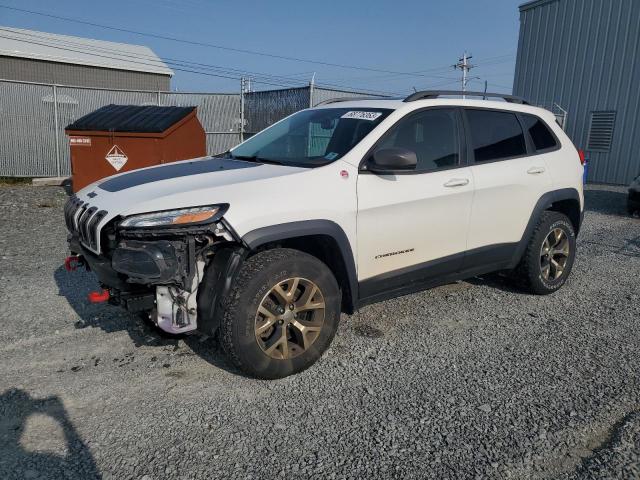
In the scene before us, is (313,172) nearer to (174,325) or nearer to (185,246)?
(185,246)

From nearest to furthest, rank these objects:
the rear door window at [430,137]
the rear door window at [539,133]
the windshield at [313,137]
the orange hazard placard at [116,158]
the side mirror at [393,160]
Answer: the side mirror at [393,160] < the windshield at [313,137] < the rear door window at [430,137] < the rear door window at [539,133] < the orange hazard placard at [116,158]

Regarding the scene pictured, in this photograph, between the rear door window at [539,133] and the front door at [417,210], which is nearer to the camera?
the front door at [417,210]

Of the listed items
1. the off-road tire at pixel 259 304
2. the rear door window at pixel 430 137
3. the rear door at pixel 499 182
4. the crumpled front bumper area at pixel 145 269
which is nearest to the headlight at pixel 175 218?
the crumpled front bumper area at pixel 145 269

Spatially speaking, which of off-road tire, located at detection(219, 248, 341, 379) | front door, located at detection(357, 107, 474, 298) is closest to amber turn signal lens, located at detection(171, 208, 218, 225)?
off-road tire, located at detection(219, 248, 341, 379)

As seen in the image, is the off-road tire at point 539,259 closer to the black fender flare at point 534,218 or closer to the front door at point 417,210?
the black fender flare at point 534,218

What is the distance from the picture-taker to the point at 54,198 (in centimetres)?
1041

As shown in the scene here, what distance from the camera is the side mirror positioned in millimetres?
3422

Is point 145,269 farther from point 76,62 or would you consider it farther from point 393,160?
point 76,62

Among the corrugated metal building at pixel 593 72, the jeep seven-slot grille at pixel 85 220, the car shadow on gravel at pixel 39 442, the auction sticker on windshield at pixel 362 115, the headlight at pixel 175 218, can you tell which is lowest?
the car shadow on gravel at pixel 39 442

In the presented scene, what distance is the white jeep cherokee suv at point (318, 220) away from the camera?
2998 mm

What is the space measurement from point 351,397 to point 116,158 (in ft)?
21.7

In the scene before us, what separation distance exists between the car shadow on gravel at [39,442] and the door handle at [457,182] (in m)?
3.00

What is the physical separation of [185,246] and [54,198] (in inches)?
349

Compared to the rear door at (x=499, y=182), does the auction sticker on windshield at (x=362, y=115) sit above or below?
above
